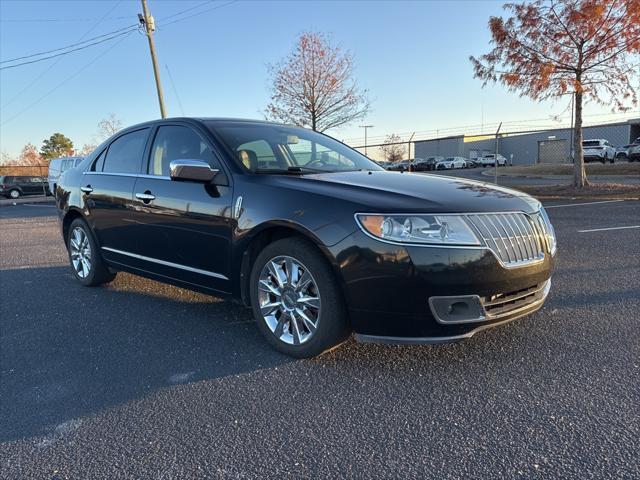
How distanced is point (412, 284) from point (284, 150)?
184 centimetres

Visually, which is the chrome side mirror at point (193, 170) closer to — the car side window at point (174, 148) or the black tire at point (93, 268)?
the car side window at point (174, 148)

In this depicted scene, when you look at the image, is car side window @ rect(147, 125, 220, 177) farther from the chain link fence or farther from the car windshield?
the chain link fence

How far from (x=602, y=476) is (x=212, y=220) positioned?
2.67m

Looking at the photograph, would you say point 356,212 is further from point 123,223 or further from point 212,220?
point 123,223

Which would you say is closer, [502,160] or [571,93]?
[571,93]

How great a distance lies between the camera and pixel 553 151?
45.8 metres

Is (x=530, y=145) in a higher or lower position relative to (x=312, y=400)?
higher

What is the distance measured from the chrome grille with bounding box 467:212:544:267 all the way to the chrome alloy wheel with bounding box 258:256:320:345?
1.04m

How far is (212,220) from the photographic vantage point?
338cm

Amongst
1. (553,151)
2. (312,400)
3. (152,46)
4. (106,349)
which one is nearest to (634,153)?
(553,151)

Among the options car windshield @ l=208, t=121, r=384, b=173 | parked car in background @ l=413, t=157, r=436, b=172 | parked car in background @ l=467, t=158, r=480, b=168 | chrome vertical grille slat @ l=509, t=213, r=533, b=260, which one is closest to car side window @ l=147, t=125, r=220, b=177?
car windshield @ l=208, t=121, r=384, b=173

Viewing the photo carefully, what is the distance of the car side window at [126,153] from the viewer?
4.29 meters

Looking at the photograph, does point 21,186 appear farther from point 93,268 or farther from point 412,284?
point 412,284

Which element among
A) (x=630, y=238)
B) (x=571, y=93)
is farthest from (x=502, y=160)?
(x=630, y=238)
